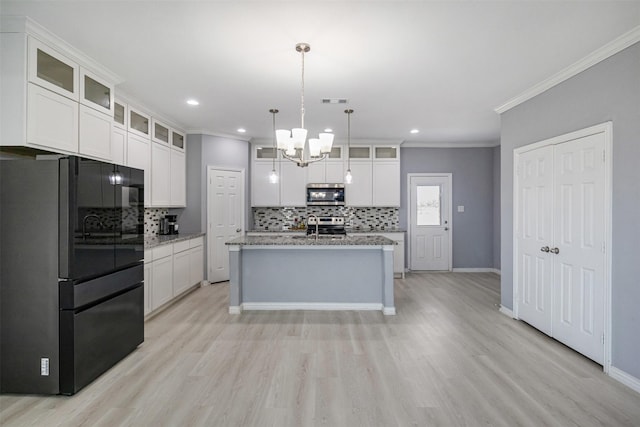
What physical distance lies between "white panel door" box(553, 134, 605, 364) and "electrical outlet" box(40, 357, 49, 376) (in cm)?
433

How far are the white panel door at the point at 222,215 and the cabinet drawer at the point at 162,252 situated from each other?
121cm

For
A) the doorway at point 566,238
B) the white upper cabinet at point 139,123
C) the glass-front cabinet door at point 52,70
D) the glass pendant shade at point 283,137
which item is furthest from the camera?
the white upper cabinet at point 139,123

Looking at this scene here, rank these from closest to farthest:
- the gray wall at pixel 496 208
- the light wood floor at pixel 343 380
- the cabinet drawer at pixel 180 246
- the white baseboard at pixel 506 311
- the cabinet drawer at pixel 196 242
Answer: the light wood floor at pixel 343 380
the white baseboard at pixel 506 311
the cabinet drawer at pixel 180 246
the cabinet drawer at pixel 196 242
the gray wall at pixel 496 208

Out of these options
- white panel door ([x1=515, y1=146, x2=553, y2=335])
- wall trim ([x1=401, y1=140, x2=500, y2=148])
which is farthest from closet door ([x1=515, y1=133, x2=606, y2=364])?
wall trim ([x1=401, y1=140, x2=500, y2=148])

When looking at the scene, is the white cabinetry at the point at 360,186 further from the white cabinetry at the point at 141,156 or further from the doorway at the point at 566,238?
the white cabinetry at the point at 141,156

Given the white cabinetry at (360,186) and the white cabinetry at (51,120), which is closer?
the white cabinetry at (51,120)

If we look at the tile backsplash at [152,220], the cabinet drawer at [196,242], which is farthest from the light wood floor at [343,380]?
the tile backsplash at [152,220]

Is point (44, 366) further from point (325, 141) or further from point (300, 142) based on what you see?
point (325, 141)

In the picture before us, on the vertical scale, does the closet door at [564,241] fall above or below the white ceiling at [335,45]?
below

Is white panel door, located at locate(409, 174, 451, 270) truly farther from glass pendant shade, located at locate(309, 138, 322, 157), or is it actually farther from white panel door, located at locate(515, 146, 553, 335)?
glass pendant shade, located at locate(309, 138, 322, 157)

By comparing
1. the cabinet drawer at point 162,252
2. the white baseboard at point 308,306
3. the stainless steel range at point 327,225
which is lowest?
the white baseboard at point 308,306

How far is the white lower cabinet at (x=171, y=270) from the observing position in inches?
155

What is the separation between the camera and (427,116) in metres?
4.84

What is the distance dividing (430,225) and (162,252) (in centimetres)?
496
